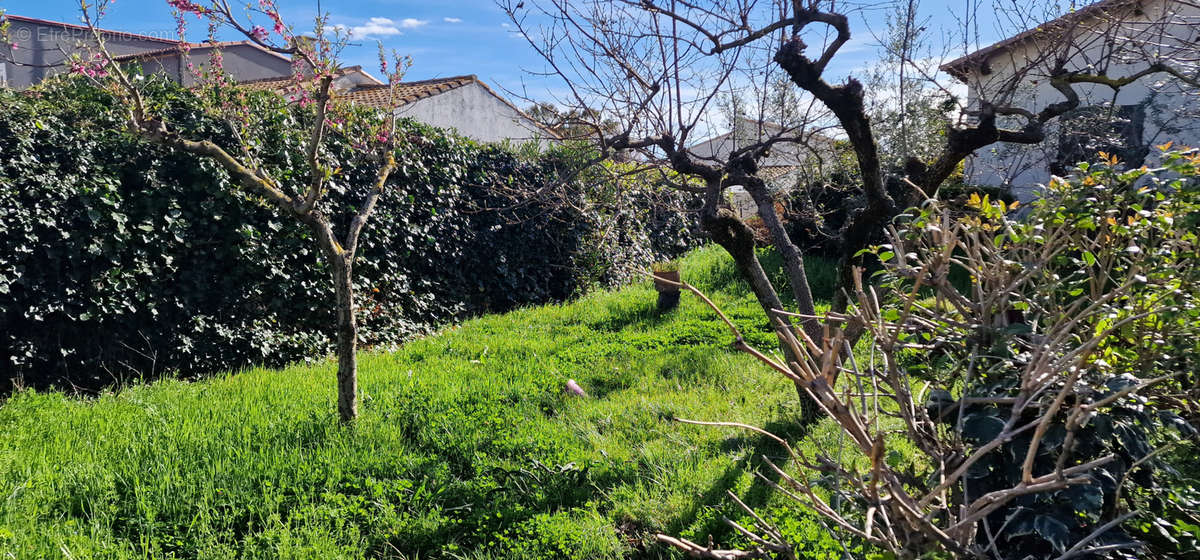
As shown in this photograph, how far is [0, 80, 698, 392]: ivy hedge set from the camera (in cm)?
483

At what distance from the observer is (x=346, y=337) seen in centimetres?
409

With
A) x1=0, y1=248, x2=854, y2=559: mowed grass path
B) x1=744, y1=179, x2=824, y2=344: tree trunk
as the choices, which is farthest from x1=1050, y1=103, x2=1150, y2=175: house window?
x1=0, y1=248, x2=854, y2=559: mowed grass path

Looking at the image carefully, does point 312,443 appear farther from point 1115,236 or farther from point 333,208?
point 1115,236

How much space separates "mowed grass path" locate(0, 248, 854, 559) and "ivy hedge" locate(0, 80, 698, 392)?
0.45 metres

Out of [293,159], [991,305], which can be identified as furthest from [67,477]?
[991,305]

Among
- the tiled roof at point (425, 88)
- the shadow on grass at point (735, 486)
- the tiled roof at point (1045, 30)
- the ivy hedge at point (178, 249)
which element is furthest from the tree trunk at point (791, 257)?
the tiled roof at point (425, 88)

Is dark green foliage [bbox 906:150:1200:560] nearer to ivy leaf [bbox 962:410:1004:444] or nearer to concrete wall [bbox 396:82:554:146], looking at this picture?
ivy leaf [bbox 962:410:1004:444]

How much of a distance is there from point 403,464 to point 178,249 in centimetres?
337

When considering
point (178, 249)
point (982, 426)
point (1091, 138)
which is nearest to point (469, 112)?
point (178, 249)

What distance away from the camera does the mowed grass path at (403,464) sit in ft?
9.70

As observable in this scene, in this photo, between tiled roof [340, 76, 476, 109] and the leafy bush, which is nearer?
the leafy bush

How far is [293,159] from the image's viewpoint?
253 inches

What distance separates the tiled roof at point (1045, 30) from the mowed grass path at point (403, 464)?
3131 millimetres

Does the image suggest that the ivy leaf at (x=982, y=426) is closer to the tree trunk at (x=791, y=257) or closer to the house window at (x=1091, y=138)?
the tree trunk at (x=791, y=257)
